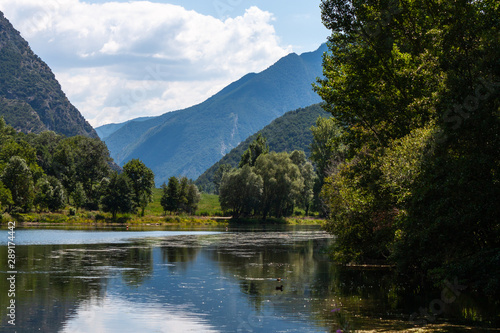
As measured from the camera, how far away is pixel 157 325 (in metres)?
20.6

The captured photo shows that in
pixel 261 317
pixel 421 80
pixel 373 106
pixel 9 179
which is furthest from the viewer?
pixel 9 179

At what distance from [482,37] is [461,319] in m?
11.8

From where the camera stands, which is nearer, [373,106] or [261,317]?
[261,317]

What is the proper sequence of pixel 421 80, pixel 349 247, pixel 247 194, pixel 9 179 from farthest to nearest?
1. pixel 247 194
2. pixel 9 179
3. pixel 349 247
4. pixel 421 80

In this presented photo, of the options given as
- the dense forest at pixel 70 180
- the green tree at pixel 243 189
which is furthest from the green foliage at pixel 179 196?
the green tree at pixel 243 189

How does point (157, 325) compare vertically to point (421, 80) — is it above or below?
below

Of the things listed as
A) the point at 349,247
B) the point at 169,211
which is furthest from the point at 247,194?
the point at 349,247

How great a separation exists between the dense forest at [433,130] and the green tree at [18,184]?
9340 cm

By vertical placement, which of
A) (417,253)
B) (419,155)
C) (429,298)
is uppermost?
(419,155)

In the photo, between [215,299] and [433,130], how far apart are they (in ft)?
45.2

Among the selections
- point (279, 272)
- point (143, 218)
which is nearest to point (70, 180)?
point (143, 218)

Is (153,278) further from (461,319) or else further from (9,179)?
(9,179)

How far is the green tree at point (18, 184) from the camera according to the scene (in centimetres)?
11050

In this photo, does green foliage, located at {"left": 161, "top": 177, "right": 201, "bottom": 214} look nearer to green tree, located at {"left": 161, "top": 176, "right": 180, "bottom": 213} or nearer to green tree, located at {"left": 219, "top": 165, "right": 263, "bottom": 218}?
green tree, located at {"left": 161, "top": 176, "right": 180, "bottom": 213}
